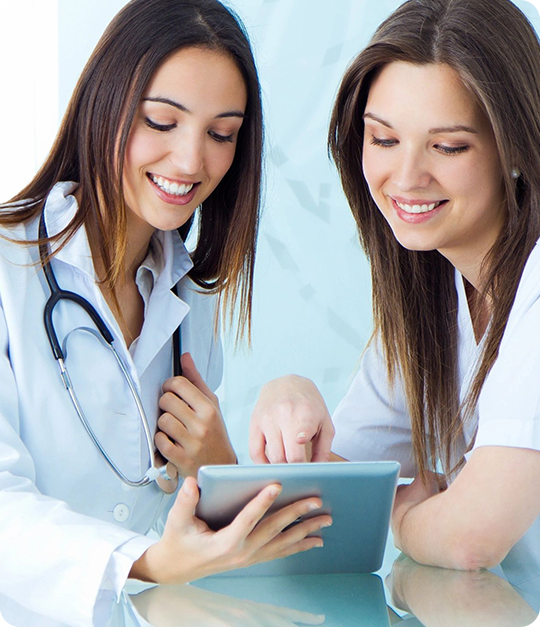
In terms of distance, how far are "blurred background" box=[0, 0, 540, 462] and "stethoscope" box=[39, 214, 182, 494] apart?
132 cm

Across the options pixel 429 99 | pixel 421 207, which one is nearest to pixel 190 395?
pixel 421 207

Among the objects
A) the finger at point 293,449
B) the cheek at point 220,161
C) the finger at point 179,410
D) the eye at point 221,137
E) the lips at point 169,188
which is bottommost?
the finger at point 179,410

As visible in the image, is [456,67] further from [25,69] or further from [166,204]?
[25,69]

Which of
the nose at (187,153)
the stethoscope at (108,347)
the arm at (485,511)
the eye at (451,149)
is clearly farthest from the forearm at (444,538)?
the nose at (187,153)

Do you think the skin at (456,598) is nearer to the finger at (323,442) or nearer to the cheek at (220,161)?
the finger at (323,442)

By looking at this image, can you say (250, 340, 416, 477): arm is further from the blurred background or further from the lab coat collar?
the blurred background

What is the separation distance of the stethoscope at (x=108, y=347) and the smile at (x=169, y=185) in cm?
20

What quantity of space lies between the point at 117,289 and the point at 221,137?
315 mm

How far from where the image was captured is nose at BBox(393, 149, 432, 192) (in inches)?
47.9

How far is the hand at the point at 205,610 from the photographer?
0.87 metres

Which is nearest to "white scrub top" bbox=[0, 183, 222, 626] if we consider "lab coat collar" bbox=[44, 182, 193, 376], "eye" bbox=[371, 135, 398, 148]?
"lab coat collar" bbox=[44, 182, 193, 376]

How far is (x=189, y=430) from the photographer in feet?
4.36

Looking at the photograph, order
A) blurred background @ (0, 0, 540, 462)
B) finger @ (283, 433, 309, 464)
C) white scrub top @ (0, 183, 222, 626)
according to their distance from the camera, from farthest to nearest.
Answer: blurred background @ (0, 0, 540, 462)
finger @ (283, 433, 309, 464)
white scrub top @ (0, 183, 222, 626)

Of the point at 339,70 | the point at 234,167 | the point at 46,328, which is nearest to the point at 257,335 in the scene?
the point at 339,70
